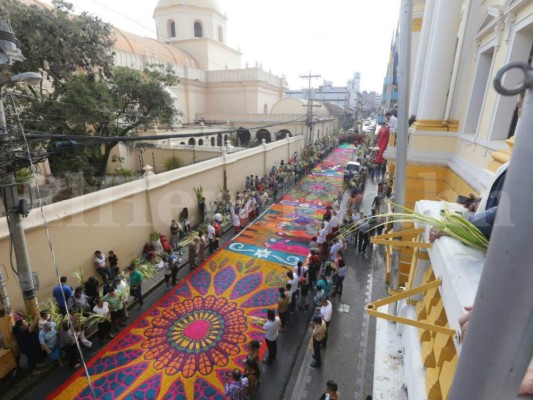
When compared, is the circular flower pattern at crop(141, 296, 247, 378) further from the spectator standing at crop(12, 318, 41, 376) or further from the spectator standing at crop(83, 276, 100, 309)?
the spectator standing at crop(12, 318, 41, 376)

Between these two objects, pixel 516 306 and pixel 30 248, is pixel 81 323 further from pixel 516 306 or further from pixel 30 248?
pixel 516 306

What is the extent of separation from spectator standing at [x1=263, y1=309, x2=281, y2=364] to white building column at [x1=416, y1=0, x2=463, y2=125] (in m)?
5.71

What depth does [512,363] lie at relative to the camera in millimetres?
973

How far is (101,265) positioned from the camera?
9742mm

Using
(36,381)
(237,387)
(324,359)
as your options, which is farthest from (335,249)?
(36,381)

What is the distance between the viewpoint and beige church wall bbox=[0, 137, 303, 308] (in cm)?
812

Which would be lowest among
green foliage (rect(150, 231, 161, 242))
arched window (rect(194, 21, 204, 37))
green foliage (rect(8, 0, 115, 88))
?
green foliage (rect(150, 231, 161, 242))

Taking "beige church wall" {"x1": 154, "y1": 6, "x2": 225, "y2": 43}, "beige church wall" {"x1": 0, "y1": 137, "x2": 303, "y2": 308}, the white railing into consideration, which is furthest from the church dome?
"beige church wall" {"x1": 0, "y1": 137, "x2": 303, "y2": 308}

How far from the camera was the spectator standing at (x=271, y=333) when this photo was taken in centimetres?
690

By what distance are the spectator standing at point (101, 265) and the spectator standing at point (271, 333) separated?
593 centimetres

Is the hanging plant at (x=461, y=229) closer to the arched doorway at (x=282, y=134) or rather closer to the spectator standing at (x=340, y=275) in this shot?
the spectator standing at (x=340, y=275)

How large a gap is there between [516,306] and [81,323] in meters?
8.56

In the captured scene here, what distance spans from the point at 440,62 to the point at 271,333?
730 centimetres

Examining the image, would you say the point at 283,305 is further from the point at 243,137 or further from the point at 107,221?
the point at 243,137
